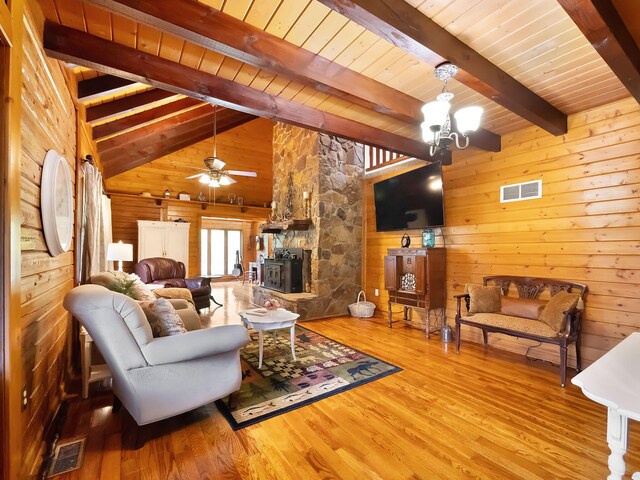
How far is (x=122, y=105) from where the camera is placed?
3.60 m

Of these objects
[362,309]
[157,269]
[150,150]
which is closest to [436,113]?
[362,309]

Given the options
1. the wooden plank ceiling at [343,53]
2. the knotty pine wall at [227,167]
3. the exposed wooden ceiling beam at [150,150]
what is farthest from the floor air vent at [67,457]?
the knotty pine wall at [227,167]

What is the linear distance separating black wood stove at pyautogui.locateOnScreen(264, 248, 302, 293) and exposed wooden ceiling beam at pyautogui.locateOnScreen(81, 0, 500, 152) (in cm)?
331

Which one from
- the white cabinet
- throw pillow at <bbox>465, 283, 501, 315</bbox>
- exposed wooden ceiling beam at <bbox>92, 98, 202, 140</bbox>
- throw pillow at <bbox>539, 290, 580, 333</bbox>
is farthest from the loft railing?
the white cabinet

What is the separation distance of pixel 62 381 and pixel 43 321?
850mm

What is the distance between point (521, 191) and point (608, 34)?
2027 mm

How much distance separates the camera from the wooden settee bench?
2.63 metres

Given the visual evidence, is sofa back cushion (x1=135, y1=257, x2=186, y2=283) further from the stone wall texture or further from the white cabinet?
the stone wall texture

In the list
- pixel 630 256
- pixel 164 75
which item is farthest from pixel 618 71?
pixel 164 75

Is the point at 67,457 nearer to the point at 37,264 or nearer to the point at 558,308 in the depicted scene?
the point at 37,264

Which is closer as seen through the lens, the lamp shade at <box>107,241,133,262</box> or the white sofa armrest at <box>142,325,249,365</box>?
the white sofa armrest at <box>142,325,249,365</box>

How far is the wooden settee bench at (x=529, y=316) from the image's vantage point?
263 cm

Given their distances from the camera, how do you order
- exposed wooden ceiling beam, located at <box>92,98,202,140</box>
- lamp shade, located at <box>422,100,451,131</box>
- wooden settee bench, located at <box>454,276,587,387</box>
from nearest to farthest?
1. lamp shade, located at <box>422,100,451,131</box>
2. wooden settee bench, located at <box>454,276,587,387</box>
3. exposed wooden ceiling beam, located at <box>92,98,202,140</box>

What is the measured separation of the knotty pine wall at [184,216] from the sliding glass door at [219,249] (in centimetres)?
28
